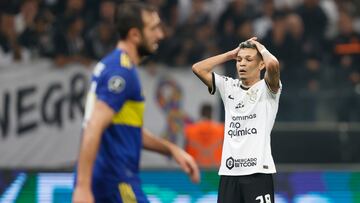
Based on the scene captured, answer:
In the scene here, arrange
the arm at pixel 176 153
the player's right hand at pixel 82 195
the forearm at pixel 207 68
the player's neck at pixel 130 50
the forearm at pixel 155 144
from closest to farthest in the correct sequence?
1. the player's right hand at pixel 82 195
2. the player's neck at pixel 130 50
3. the arm at pixel 176 153
4. the forearm at pixel 155 144
5. the forearm at pixel 207 68

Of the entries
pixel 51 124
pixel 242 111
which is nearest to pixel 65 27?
pixel 51 124

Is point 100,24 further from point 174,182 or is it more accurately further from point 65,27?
point 174,182

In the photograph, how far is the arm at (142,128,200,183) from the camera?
193 inches

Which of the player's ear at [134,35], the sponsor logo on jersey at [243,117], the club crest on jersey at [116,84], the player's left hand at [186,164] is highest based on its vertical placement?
the player's ear at [134,35]

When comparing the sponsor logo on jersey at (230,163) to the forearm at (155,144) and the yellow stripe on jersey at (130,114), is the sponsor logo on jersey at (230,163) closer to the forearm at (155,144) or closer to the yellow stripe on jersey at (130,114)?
the forearm at (155,144)

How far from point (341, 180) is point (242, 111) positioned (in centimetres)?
248

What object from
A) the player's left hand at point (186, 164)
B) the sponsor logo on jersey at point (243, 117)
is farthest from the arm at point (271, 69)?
the player's left hand at point (186, 164)

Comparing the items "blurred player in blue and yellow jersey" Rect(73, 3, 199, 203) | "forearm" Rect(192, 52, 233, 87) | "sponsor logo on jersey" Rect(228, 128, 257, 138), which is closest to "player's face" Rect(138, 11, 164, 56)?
"blurred player in blue and yellow jersey" Rect(73, 3, 199, 203)

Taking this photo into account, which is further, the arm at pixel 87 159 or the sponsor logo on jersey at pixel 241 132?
the sponsor logo on jersey at pixel 241 132

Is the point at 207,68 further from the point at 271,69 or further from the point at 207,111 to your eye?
the point at 207,111

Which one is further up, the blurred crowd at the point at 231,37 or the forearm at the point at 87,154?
the blurred crowd at the point at 231,37

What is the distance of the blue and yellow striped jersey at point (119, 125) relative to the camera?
4.64 metres

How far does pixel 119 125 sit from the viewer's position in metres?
4.73

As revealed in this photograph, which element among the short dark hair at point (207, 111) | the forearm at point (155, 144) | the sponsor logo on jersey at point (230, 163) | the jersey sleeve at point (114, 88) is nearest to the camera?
the jersey sleeve at point (114, 88)
